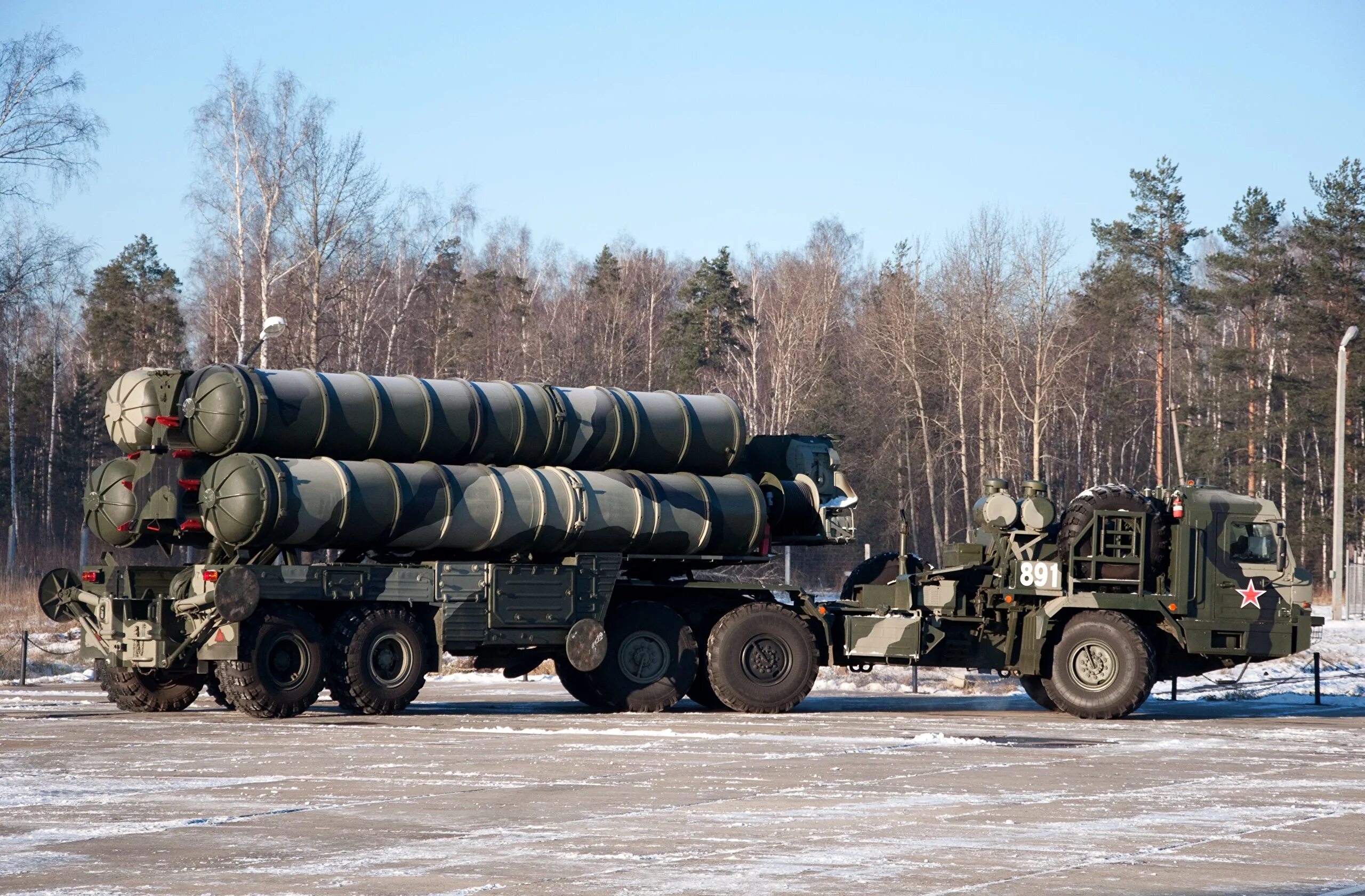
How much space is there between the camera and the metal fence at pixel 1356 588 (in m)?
42.7

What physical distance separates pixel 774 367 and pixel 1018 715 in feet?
119

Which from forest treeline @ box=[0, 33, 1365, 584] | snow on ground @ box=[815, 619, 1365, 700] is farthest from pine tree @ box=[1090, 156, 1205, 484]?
snow on ground @ box=[815, 619, 1365, 700]

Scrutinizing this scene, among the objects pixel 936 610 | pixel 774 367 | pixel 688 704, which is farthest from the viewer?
pixel 774 367

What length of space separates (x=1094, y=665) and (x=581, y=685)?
554cm

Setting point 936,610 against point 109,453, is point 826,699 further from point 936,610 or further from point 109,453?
point 109,453

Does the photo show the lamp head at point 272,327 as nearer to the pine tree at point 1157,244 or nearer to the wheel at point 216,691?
the wheel at point 216,691

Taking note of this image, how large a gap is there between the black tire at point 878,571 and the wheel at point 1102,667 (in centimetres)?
198

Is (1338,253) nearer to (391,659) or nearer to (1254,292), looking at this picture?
(1254,292)

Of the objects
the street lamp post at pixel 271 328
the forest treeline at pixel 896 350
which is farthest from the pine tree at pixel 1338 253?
the street lamp post at pixel 271 328

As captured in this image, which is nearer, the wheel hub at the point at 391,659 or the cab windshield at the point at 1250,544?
the wheel hub at the point at 391,659

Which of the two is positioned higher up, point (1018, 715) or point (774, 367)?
point (774, 367)

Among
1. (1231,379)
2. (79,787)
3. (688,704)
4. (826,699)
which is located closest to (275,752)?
(79,787)

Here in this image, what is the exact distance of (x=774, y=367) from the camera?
55.0 m

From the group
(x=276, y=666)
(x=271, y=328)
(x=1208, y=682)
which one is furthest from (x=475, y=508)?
(x=1208, y=682)
